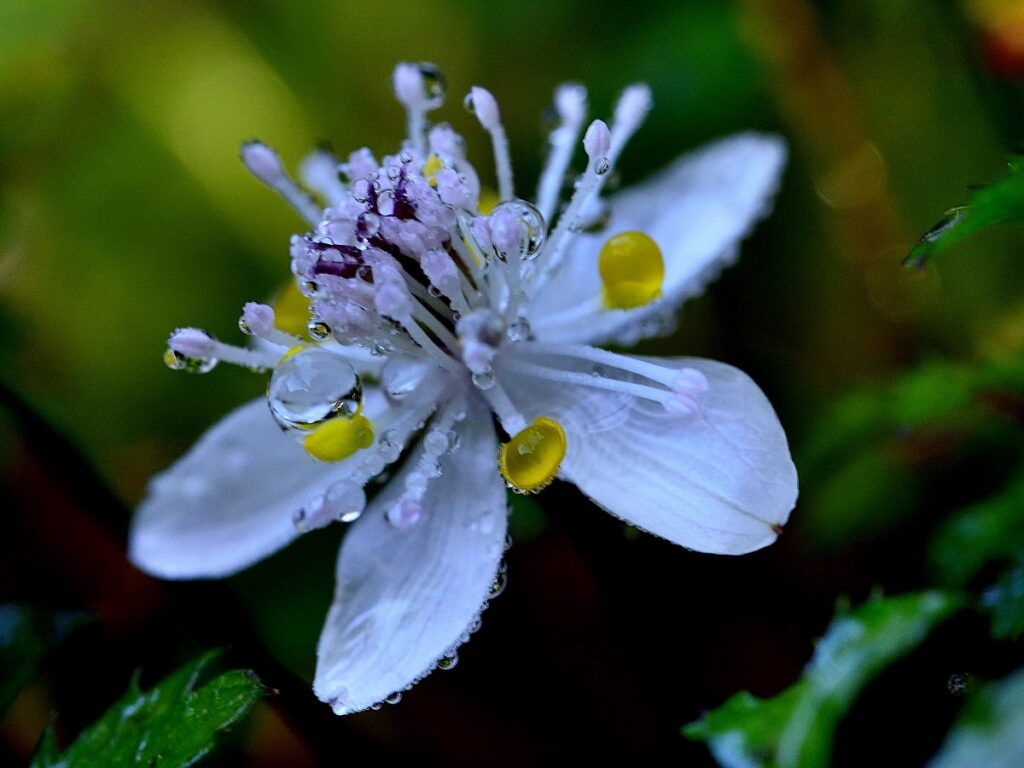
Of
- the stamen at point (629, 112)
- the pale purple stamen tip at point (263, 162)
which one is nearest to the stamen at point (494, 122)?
the stamen at point (629, 112)

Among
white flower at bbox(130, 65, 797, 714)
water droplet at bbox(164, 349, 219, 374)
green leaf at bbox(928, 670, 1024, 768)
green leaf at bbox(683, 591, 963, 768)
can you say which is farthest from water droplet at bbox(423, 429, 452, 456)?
green leaf at bbox(928, 670, 1024, 768)

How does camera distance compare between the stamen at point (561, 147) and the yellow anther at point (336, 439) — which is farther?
the stamen at point (561, 147)

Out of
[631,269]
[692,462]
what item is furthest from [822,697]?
[631,269]

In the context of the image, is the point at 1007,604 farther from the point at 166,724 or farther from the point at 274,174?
the point at 274,174

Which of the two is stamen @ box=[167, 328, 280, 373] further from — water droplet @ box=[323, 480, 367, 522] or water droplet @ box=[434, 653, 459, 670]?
water droplet @ box=[434, 653, 459, 670]

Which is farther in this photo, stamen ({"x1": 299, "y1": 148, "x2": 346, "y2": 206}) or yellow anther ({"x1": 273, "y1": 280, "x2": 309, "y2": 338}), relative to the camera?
stamen ({"x1": 299, "y1": 148, "x2": 346, "y2": 206})

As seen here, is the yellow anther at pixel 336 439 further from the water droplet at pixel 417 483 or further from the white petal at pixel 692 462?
the white petal at pixel 692 462

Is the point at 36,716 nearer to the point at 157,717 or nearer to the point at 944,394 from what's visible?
the point at 157,717
